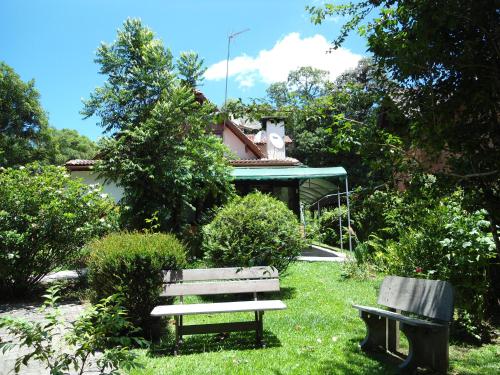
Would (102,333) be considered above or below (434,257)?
below

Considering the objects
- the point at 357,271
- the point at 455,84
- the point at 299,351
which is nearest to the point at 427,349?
the point at 299,351

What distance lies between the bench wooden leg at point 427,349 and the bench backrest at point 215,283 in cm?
213

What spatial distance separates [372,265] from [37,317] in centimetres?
791

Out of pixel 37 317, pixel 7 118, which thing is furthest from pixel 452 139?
pixel 7 118

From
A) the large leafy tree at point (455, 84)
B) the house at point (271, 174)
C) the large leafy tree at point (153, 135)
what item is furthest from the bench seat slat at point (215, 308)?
the large leafy tree at point (153, 135)

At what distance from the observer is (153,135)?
1317cm

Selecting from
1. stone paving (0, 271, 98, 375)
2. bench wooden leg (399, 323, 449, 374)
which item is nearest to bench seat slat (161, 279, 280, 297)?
stone paving (0, 271, 98, 375)

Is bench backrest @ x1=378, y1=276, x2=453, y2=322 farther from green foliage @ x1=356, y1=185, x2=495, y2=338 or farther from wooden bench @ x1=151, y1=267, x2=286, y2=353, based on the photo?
wooden bench @ x1=151, y1=267, x2=286, y2=353

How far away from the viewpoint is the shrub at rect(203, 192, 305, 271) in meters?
8.48

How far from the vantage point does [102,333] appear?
10.3ft

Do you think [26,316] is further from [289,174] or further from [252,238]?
[289,174]

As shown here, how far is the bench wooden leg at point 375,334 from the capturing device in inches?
208

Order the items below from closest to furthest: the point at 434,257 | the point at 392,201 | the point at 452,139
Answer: the point at 452,139
the point at 392,201
the point at 434,257

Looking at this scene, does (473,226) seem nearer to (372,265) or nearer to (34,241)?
(372,265)
